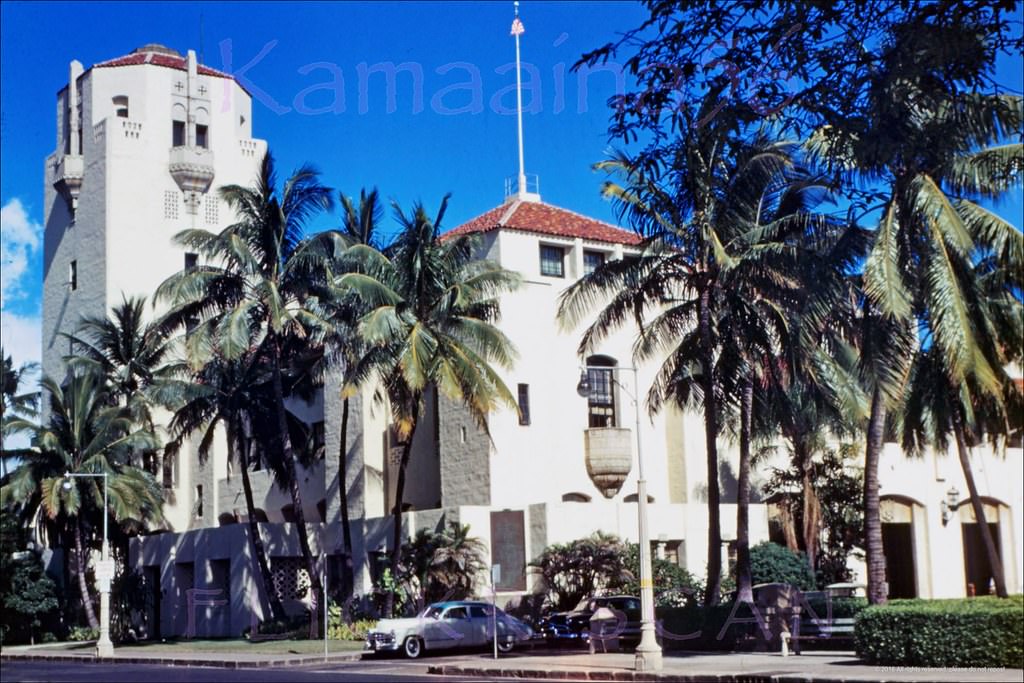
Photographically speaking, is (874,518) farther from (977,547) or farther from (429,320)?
(977,547)

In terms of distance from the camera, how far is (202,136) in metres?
62.4

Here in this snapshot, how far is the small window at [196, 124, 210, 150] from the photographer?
6212 centimetres

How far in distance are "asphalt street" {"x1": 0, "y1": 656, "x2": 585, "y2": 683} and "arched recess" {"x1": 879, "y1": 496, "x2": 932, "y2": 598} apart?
19767mm

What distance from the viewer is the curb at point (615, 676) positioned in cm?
2237

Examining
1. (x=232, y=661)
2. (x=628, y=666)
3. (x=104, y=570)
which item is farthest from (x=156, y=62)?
(x=628, y=666)

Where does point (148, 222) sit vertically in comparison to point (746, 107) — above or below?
above

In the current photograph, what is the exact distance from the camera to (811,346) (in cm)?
2942

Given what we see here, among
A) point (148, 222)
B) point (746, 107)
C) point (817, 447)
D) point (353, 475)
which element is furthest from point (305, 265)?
point (746, 107)

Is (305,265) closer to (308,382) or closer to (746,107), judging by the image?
(308,382)

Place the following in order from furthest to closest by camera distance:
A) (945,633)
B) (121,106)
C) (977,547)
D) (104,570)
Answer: (121,106) < (977,547) < (104,570) < (945,633)

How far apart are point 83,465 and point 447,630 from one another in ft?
60.9

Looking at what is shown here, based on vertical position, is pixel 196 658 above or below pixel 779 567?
below

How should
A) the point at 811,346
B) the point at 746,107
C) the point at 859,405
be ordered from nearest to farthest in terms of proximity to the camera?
1. the point at 746,107
2. the point at 811,346
3. the point at 859,405

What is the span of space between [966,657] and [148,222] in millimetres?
45761
